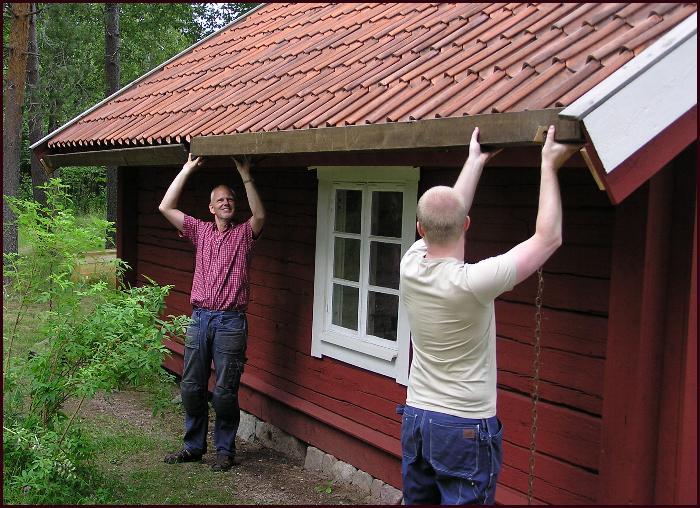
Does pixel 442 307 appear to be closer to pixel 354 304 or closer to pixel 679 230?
pixel 679 230

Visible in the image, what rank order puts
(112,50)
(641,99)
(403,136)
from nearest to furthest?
(641,99) < (403,136) < (112,50)

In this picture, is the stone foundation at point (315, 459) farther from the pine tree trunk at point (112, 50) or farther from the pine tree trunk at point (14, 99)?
the pine tree trunk at point (112, 50)

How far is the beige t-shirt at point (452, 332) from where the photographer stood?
3131 millimetres

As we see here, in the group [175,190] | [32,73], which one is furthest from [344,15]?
[32,73]

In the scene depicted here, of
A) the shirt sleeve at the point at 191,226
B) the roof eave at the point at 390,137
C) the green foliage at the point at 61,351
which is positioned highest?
the roof eave at the point at 390,137

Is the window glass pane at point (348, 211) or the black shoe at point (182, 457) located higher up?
the window glass pane at point (348, 211)

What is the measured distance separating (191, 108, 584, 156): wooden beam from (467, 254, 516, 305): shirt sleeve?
522 millimetres

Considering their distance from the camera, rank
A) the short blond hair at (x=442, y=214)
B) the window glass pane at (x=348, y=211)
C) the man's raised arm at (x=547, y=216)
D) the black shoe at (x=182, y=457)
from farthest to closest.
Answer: the black shoe at (x=182, y=457), the window glass pane at (x=348, y=211), the short blond hair at (x=442, y=214), the man's raised arm at (x=547, y=216)

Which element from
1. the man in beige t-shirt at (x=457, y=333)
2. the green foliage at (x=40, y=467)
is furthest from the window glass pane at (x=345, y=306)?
the man in beige t-shirt at (x=457, y=333)

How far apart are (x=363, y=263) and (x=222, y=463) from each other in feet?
6.18

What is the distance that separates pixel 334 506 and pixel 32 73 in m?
17.6

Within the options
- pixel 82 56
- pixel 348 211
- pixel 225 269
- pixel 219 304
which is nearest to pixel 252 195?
pixel 225 269

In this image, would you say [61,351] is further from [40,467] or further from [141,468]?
[141,468]

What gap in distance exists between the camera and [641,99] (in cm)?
294
